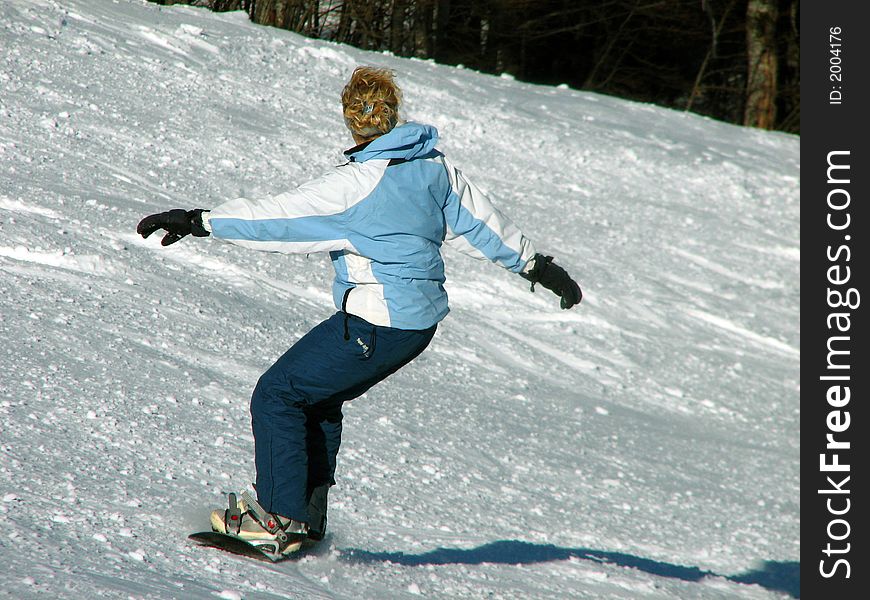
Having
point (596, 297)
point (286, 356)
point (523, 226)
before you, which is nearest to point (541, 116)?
point (523, 226)

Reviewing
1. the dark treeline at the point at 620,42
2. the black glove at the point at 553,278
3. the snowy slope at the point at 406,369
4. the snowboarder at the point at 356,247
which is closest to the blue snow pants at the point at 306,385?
the snowboarder at the point at 356,247

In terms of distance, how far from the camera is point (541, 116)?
1438 centimetres

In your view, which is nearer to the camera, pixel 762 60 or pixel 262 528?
pixel 262 528

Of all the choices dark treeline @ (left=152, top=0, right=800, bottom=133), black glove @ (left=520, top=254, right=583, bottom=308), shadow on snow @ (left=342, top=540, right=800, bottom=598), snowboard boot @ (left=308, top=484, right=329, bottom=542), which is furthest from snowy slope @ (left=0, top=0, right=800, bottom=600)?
dark treeline @ (left=152, top=0, right=800, bottom=133)

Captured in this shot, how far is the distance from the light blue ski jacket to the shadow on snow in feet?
3.68

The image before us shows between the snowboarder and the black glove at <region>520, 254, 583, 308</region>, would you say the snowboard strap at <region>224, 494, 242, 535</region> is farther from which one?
the black glove at <region>520, 254, 583, 308</region>

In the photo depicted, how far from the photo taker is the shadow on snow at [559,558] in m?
4.36

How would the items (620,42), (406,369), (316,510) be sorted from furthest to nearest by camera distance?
(620,42)
(406,369)
(316,510)

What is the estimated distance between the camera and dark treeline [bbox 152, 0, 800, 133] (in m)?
20.4

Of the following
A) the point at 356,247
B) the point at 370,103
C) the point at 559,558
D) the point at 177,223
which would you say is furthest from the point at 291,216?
the point at 559,558

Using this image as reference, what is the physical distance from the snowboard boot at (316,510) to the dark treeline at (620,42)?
16128 millimetres

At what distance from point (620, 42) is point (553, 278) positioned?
22023 mm

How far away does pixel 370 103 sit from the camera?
3494mm

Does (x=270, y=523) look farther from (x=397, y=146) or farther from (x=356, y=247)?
(x=397, y=146)
